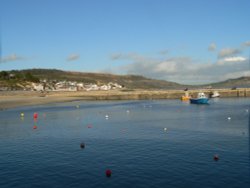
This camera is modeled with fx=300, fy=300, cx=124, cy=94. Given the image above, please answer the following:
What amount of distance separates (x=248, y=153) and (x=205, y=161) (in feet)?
17.4

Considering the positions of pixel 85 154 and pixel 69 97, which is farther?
pixel 69 97

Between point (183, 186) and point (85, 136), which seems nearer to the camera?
point (183, 186)

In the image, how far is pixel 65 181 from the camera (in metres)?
21.0

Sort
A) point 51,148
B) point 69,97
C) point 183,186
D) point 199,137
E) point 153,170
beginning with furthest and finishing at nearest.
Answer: point 69,97 → point 199,137 → point 51,148 → point 153,170 → point 183,186

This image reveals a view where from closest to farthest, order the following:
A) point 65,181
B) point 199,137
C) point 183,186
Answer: point 183,186
point 65,181
point 199,137

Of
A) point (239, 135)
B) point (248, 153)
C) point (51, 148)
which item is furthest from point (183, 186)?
point (239, 135)

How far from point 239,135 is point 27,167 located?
26.1 m

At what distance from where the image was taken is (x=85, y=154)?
29.3 metres

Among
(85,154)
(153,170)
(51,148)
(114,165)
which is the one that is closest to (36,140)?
(51,148)

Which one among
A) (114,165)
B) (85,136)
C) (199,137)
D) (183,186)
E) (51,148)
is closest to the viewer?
(183,186)

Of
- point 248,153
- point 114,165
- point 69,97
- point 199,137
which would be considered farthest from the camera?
point 69,97

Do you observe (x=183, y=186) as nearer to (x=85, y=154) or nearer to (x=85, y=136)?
(x=85, y=154)

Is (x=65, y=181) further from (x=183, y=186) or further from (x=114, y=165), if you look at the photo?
(x=183, y=186)

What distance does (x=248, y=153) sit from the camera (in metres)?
28.0
